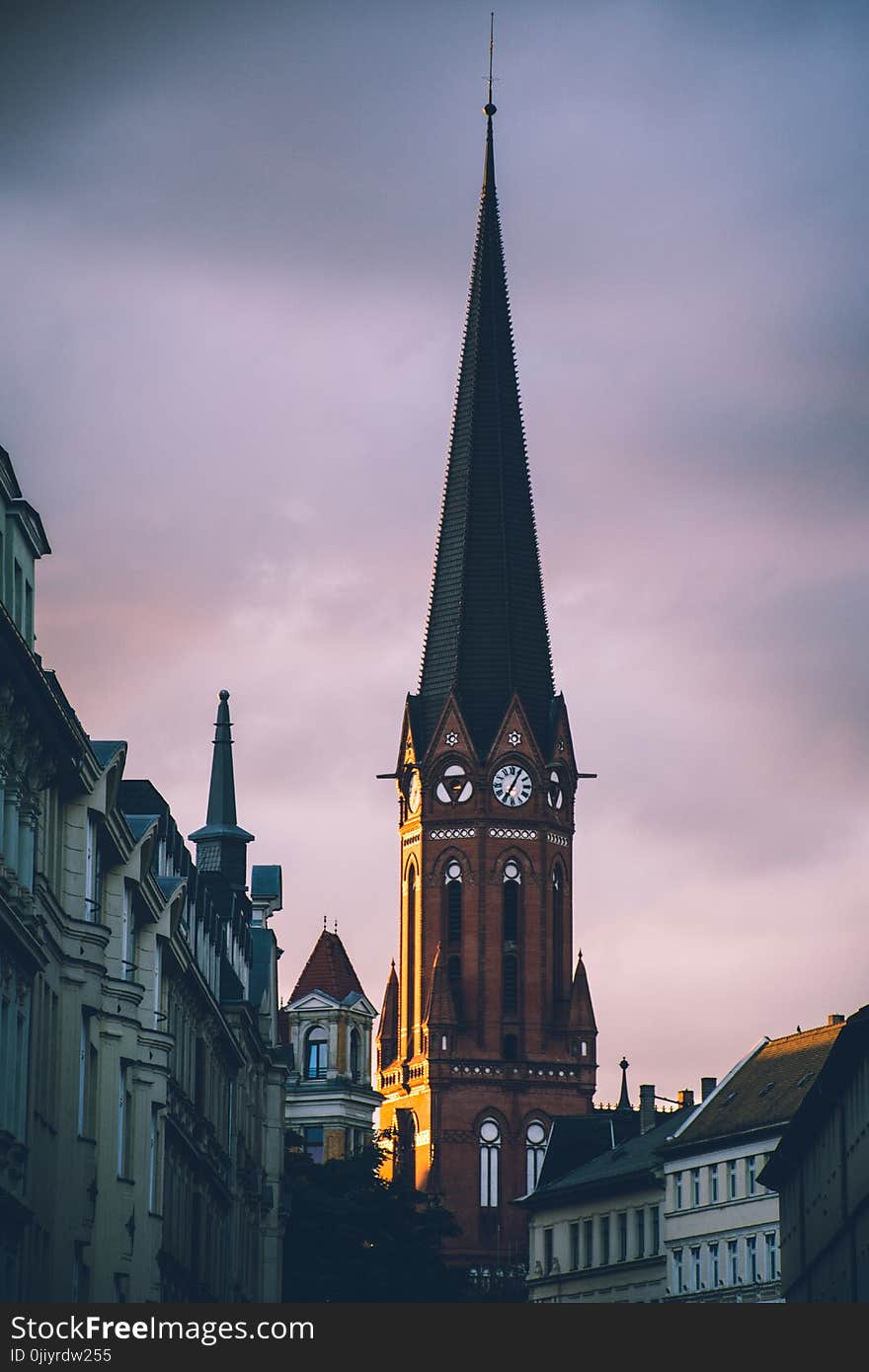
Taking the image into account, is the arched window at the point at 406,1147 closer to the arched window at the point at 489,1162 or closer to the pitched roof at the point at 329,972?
the arched window at the point at 489,1162

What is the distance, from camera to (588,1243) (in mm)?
152875

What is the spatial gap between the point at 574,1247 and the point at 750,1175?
23.6 m

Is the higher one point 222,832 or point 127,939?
point 222,832

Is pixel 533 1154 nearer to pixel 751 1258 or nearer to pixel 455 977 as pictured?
pixel 455 977

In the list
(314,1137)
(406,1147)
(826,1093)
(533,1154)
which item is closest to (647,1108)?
(314,1137)

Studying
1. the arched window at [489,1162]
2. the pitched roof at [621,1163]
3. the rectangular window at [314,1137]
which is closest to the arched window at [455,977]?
the arched window at [489,1162]

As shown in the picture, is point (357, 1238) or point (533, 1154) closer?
point (357, 1238)

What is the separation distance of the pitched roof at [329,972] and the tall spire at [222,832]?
53969 millimetres

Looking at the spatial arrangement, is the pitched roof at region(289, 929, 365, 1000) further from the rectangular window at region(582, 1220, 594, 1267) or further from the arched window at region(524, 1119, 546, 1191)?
the arched window at region(524, 1119, 546, 1191)

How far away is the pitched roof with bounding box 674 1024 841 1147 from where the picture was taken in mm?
130750

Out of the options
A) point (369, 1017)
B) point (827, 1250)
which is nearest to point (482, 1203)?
point (369, 1017)

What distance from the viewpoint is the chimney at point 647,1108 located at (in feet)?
523

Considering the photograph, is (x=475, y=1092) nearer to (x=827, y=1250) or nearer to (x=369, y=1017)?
(x=369, y=1017)

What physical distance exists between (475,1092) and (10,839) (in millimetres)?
146518
